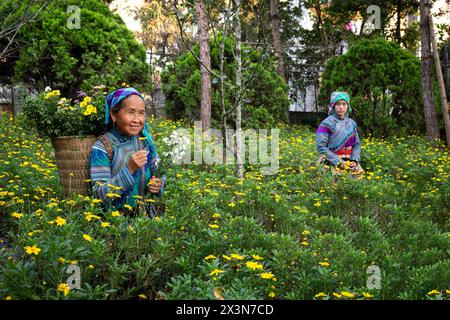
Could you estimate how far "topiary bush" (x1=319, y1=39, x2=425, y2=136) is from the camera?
1097 centimetres

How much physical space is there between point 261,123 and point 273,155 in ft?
9.05

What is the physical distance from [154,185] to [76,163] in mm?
606

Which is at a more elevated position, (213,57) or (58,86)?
(213,57)

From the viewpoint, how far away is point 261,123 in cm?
1047

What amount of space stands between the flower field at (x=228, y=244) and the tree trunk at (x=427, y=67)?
4955mm

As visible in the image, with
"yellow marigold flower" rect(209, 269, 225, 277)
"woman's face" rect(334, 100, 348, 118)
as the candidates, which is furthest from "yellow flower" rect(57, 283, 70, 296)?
"woman's face" rect(334, 100, 348, 118)

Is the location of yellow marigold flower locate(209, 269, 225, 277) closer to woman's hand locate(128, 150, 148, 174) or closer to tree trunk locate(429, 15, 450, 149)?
woman's hand locate(128, 150, 148, 174)

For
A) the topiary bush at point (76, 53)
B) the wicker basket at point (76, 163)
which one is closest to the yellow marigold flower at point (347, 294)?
the wicker basket at point (76, 163)

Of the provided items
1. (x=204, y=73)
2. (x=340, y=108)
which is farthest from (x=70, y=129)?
(x=204, y=73)

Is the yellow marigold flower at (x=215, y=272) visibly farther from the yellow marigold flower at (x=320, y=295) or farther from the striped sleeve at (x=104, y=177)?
the striped sleeve at (x=104, y=177)

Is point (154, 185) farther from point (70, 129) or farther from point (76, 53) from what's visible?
point (76, 53)

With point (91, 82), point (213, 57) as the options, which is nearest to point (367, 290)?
point (91, 82)

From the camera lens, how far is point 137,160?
3.46m
